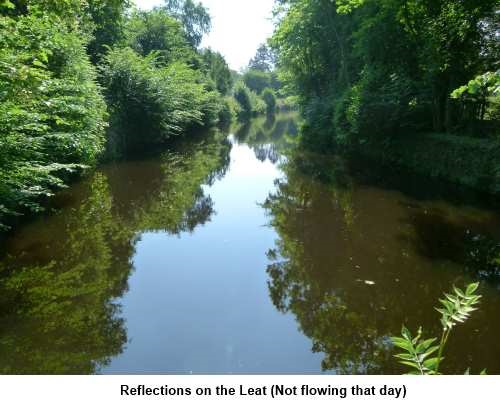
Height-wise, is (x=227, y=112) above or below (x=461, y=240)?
above

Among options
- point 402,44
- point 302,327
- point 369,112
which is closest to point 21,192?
point 302,327

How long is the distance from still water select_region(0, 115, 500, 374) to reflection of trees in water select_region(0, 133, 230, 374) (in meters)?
0.02

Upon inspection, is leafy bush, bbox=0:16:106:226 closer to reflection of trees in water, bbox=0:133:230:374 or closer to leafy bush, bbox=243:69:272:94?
reflection of trees in water, bbox=0:133:230:374

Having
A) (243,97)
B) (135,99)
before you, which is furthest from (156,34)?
(243,97)

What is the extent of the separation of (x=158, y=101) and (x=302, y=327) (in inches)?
668

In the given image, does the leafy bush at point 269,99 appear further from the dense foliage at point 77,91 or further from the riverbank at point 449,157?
the riverbank at point 449,157

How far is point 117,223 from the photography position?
9.29 metres

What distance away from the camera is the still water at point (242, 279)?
14.8 ft

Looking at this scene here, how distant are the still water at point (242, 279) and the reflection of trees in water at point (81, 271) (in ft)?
0.08

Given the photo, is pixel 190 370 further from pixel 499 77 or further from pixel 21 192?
pixel 21 192

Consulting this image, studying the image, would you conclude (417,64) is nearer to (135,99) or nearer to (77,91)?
(77,91)

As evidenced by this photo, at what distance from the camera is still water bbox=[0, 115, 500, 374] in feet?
14.8

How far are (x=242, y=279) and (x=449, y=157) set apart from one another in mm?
9692

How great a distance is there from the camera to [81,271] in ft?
21.7
